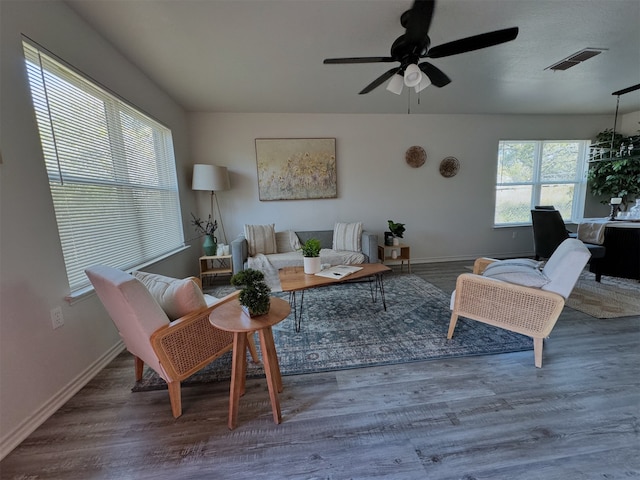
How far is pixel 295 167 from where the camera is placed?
13.9ft

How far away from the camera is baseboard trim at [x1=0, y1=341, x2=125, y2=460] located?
4.25 feet

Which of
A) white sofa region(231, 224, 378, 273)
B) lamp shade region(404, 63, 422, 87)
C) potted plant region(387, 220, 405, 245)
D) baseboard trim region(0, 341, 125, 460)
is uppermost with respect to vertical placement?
lamp shade region(404, 63, 422, 87)

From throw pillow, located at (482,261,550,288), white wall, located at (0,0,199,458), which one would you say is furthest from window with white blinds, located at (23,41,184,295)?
throw pillow, located at (482,261,550,288)

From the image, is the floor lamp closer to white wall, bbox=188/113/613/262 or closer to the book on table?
white wall, bbox=188/113/613/262

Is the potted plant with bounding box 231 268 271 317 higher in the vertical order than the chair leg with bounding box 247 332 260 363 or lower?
higher

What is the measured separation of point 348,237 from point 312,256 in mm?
1473

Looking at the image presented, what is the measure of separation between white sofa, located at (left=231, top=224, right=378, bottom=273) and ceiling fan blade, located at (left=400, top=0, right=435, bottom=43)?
2276 millimetres

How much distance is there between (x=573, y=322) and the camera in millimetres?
2441

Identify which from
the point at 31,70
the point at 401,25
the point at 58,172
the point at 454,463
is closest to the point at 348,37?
the point at 401,25

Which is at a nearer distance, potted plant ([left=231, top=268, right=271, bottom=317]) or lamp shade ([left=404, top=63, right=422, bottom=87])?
potted plant ([left=231, top=268, right=271, bottom=317])

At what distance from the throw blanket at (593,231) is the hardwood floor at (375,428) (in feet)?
7.60

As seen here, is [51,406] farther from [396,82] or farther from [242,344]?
[396,82]

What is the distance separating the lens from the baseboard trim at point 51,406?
4.25 feet

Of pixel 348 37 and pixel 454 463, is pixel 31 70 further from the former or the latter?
pixel 454 463
